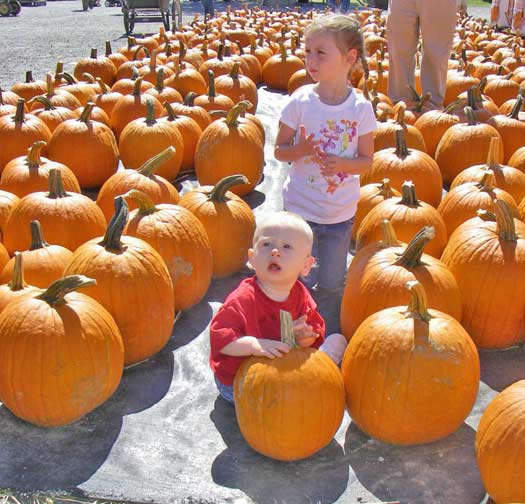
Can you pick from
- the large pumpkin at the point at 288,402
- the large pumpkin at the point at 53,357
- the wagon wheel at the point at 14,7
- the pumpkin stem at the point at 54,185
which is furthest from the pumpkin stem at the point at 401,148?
the wagon wheel at the point at 14,7

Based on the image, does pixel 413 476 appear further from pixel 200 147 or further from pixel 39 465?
pixel 200 147

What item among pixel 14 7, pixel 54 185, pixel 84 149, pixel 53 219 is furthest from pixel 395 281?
pixel 14 7

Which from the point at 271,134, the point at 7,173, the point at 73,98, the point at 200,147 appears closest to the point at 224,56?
the point at 271,134

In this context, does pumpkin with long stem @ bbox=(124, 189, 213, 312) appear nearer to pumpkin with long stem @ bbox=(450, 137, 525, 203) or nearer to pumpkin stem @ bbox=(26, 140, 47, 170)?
pumpkin stem @ bbox=(26, 140, 47, 170)

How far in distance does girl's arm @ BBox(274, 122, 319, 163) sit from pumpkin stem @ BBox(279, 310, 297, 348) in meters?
1.42

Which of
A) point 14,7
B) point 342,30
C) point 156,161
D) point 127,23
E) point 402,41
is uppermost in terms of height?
point 342,30

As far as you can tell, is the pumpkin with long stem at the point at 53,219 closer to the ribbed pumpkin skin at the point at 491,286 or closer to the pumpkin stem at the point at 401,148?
the ribbed pumpkin skin at the point at 491,286

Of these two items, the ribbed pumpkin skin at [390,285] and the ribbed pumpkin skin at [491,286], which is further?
the ribbed pumpkin skin at [491,286]

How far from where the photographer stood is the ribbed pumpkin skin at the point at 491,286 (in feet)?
11.6

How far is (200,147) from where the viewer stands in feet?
18.6

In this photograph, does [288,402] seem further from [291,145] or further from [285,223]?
[291,145]

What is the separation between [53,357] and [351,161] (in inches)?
81.3

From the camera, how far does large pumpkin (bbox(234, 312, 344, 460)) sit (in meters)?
2.72

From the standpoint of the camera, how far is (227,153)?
5.54 metres
